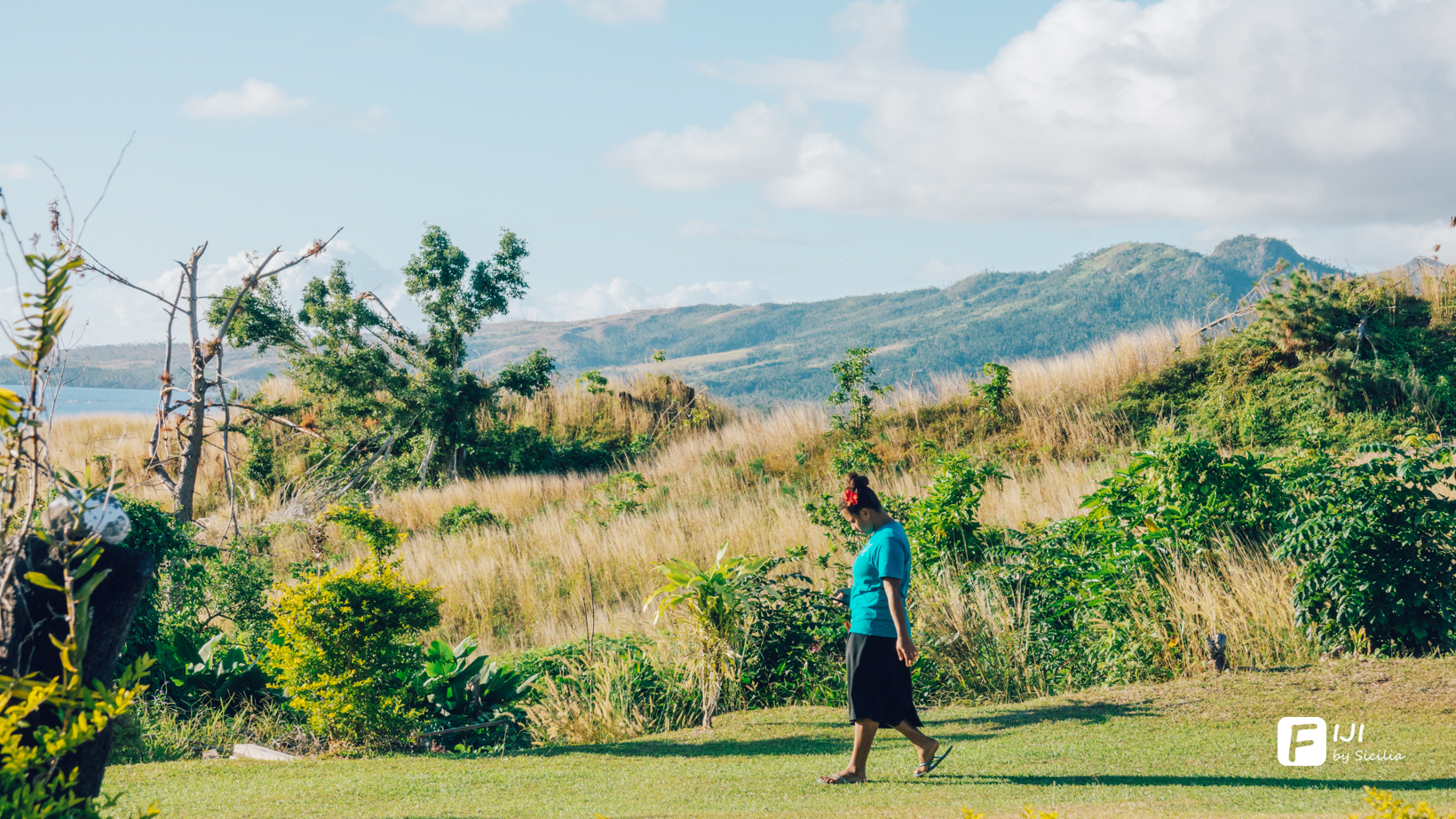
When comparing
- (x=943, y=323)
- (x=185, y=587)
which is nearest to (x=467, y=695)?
(x=185, y=587)

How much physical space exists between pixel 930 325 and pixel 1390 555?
13451 cm

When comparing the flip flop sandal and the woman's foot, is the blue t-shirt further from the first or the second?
the flip flop sandal

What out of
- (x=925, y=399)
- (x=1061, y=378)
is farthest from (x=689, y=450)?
(x=1061, y=378)

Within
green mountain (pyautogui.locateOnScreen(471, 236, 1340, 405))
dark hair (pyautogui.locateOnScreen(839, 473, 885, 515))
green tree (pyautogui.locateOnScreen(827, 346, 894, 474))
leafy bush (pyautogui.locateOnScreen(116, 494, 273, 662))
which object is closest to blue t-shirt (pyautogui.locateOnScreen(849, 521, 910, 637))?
dark hair (pyautogui.locateOnScreen(839, 473, 885, 515))

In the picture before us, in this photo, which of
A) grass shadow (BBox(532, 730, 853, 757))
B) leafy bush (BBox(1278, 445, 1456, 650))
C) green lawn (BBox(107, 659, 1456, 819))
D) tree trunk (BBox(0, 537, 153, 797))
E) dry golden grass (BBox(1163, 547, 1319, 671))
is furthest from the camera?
dry golden grass (BBox(1163, 547, 1319, 671))

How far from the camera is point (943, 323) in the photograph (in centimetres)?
13838

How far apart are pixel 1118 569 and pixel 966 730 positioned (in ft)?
8.51

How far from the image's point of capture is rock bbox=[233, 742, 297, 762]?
6547 millimetres

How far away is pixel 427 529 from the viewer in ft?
59.5

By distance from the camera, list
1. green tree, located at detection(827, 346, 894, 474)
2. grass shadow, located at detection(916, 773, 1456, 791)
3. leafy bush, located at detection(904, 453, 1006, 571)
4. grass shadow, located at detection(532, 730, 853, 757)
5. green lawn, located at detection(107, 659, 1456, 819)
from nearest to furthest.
A: green lawn, located at detection(107, 659, 1456, 819), grass shadow, located at detection(916, 773, 1456, 791), grass shadow, located at detection(532, 730, 853, 757), leafy bush, located at detection(904, 453, 1006, 571), green tree, located at detection(827, 346, 894, 474)

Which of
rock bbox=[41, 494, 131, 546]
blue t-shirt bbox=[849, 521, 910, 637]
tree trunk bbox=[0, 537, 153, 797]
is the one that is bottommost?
blue t-shirt bbox=[849, 521, 910, 637]

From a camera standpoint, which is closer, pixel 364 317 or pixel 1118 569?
pixel 1118 569

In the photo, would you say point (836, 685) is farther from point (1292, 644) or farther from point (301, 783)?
point (301, 783)

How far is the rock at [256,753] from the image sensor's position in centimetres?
655
